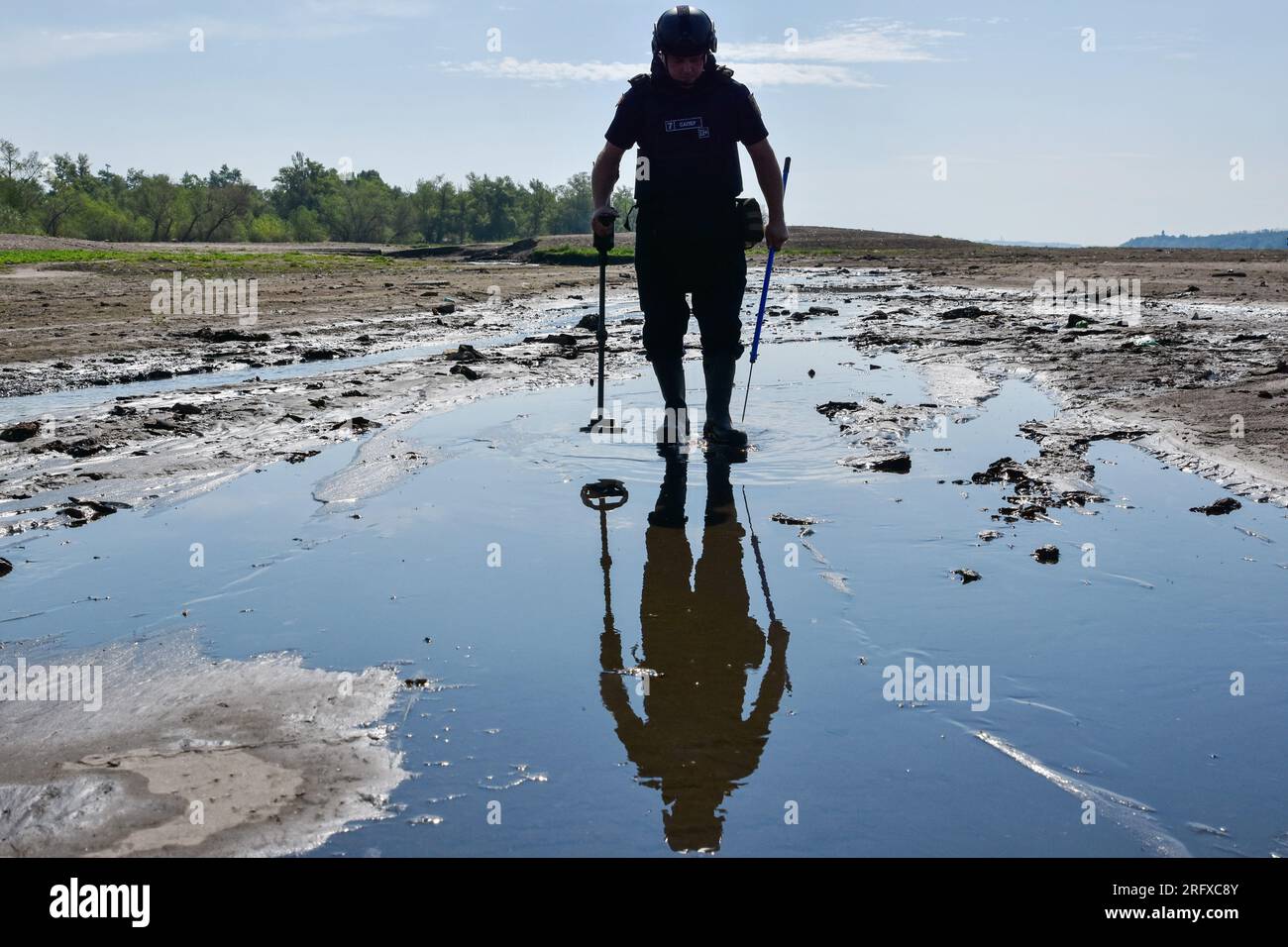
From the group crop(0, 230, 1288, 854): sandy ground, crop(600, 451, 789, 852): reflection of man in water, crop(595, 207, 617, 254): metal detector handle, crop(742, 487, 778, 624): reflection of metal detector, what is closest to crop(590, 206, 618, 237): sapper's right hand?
crop(595, 207, 617, 254): metal detector handle

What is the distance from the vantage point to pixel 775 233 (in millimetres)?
7086

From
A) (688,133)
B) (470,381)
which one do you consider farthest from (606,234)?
(470,381)

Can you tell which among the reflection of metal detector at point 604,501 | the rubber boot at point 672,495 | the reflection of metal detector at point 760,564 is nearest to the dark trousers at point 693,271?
the rubber boot at point 672,495

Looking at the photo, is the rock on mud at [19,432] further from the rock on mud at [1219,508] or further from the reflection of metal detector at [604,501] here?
the rock on mud at [1219,508]

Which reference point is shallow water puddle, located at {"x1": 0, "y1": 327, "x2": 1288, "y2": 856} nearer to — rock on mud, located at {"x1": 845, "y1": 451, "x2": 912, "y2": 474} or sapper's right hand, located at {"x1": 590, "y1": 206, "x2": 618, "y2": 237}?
rock on mud, located at {"x1": 845, "y1": 451, "x2": 912, "y2": 474}

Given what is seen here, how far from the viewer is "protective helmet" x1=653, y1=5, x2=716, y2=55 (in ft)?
21.3

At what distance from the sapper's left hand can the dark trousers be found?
0.69ft

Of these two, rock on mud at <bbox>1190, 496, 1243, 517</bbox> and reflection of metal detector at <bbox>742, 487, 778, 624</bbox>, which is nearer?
reflection of metal detector at <bbox>742, 487, 778, 624</bbox>

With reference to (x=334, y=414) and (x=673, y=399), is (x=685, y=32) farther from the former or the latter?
(x=334, y=414)

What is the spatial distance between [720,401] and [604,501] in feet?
5.51

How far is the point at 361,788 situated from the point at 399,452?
4.30 m

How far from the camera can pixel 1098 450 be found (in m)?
6.80

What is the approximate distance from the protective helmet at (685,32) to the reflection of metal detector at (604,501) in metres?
2.58
